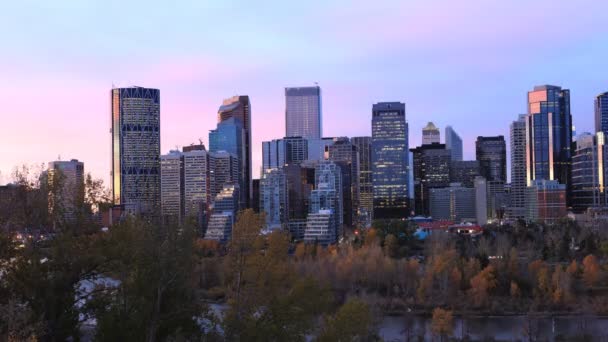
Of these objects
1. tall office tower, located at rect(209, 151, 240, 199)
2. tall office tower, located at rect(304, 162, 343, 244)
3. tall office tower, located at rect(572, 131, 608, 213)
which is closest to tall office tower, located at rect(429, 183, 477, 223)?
tall office tower, located at rect(572, 131, 608, 213)

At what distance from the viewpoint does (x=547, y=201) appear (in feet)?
298

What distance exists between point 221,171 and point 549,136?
185 feet

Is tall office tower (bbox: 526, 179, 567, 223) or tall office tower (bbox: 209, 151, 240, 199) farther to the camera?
tall office tower (bbox: 209, 151, 240, 199)

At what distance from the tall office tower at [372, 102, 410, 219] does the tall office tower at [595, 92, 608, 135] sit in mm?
37830

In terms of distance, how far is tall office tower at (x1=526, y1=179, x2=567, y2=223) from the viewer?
89.2 metres

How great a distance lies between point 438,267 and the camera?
1345 inches

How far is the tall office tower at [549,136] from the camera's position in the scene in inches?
4542

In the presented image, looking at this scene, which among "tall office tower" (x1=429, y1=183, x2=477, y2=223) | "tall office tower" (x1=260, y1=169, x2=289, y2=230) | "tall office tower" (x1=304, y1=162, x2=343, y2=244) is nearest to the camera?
"tall office tower" (x1=304, y1=162, x2=343, y2=244)

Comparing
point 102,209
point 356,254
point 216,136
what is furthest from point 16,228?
point 216,136

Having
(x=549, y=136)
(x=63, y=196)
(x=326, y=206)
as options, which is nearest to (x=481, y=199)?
(x=549, y=136)

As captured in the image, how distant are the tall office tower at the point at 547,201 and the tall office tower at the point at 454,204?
2453cm

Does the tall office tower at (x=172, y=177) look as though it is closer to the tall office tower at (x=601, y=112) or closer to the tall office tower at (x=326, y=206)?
the tall office tower at (x=326, y=206)

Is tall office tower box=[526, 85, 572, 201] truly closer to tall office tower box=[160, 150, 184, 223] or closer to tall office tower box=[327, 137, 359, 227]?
tall office tower box=[327, 137, 359, 227]

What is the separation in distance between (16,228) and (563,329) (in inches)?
860
